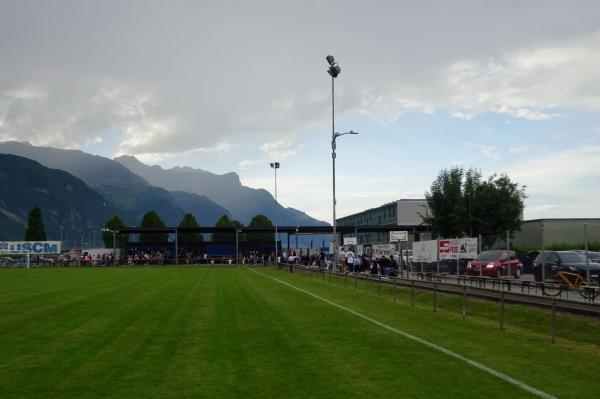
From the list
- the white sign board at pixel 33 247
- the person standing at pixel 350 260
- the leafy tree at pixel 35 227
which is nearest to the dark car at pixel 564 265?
the person standing at pixel 350 260

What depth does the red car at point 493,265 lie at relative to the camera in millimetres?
30078

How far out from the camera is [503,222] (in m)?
63.0

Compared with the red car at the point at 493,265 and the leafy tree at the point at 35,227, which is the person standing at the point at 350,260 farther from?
the leafy tree at the point at 35,227

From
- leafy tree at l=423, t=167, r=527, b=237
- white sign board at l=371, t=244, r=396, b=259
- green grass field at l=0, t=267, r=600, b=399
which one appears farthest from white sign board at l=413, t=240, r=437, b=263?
leafy tree at l=423, t=167, r=527, b=237

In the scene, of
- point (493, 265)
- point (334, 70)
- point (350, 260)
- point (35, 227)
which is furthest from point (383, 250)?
point (35, 227)

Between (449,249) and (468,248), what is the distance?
132cm

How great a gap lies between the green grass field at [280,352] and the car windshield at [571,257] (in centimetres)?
678

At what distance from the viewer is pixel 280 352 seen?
1119 cm

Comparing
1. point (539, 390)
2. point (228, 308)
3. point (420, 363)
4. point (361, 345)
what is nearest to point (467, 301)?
point (228, 308)

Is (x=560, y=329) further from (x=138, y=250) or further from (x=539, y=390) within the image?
(x=138, y=250)

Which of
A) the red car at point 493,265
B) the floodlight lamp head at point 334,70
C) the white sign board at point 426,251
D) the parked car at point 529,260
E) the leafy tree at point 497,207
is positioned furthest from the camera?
the leafy tree at point 497,207

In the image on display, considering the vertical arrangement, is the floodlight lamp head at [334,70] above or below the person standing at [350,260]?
above

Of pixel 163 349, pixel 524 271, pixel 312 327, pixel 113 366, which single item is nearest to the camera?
pixel 113 366

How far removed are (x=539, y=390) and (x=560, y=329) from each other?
787 cm
